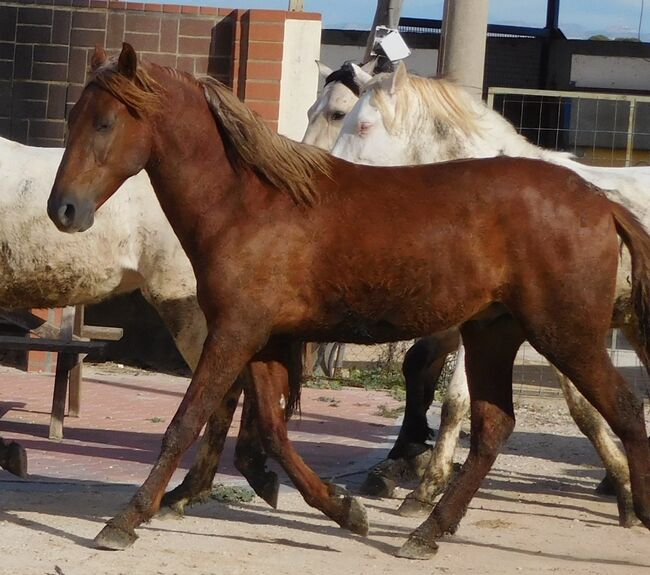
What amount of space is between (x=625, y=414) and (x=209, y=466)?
1908 millimetres

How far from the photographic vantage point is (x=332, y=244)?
192 inches

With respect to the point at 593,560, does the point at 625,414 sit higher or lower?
higher

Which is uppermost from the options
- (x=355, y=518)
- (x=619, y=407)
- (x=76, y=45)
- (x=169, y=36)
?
(x=169, y=36)

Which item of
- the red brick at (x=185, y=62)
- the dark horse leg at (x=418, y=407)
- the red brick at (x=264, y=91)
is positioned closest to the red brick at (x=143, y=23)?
the red brick at (x=185, y=62)

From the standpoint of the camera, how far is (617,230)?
196 inches

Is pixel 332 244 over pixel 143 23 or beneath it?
beneath

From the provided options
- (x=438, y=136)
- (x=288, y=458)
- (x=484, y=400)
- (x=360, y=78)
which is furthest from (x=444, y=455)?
(x=360, y=78)

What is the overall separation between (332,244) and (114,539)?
55.2 inches

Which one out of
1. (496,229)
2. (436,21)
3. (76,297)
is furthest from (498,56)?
(496,229)

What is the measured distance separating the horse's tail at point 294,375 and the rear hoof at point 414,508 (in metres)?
0.91

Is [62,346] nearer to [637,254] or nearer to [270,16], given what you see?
[270,16]

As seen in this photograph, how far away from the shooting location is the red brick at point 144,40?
10617 mm

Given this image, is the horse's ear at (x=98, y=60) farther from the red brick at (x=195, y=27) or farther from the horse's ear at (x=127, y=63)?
the red brick at (x=195, y=27)

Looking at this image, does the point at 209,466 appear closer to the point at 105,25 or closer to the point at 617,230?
the point at 617,230
